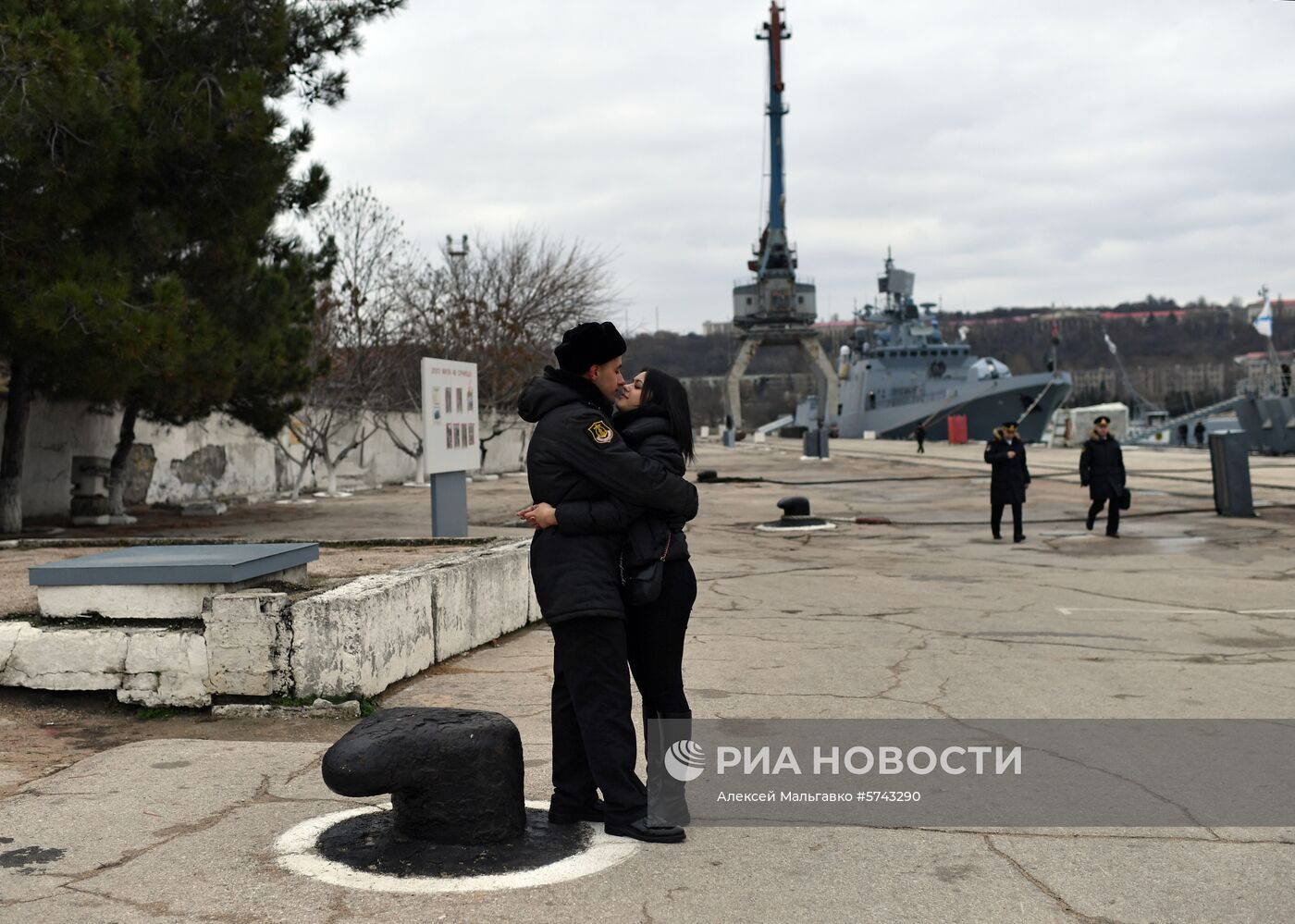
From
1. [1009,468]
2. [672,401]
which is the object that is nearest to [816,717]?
[672,401]

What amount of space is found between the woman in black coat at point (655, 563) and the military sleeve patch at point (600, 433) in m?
0.15

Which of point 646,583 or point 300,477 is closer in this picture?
point 646,583

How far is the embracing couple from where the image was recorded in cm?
408

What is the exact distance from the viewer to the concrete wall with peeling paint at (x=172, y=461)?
58.6 ft

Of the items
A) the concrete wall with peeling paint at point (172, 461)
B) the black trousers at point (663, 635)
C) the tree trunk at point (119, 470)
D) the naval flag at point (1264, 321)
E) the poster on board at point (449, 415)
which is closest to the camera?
the black trousers at point (663, 635)

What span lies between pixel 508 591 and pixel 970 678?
3.13 meters

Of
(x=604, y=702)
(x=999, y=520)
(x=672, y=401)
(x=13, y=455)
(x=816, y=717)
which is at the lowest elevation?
(x=816, y=717)

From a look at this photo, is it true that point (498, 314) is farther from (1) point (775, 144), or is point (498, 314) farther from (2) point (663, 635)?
(1) point (775, 144)

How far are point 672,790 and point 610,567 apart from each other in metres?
0.82

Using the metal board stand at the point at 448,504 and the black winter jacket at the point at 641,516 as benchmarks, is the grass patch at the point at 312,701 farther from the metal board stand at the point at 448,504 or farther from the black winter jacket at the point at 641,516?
the metal board stand at the point at 448,504

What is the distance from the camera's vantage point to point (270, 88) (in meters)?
16.0

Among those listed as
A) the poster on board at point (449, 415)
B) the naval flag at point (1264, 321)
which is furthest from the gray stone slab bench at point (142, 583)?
the naval flag at point (1264, 321)

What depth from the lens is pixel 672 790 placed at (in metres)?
4.31

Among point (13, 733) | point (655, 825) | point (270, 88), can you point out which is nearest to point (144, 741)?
point (13, 733)
